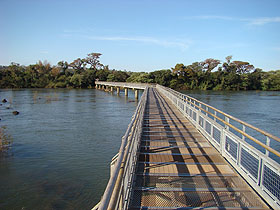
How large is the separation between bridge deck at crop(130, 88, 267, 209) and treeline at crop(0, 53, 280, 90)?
79405 mm

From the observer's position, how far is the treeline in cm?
8325

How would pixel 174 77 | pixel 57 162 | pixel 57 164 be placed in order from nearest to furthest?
pixel 57 164 < pixel 57 162 < pixel 174 77

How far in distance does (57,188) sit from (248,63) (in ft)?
340

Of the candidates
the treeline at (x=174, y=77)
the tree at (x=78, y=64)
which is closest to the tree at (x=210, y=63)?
the treeline at (x=174, y=77)

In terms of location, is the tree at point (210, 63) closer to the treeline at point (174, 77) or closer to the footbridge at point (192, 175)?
the treeline at point (174, 77)

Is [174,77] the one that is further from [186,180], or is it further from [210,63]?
[186,180]

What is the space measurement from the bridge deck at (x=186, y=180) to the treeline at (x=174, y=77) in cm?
7941

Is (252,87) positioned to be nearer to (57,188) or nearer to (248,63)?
(248,63)

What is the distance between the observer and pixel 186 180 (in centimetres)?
526

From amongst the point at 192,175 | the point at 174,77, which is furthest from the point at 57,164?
the point at 174,77

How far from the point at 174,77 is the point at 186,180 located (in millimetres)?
85650

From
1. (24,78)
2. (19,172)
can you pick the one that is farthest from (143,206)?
(24,78)

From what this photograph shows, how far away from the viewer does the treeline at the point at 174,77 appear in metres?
83.2

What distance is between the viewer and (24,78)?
89.6m
